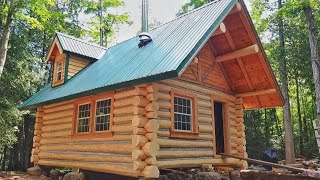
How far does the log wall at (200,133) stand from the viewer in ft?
27.8

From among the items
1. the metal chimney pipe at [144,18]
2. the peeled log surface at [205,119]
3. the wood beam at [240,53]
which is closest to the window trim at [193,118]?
the peeled log surface at [205,119]

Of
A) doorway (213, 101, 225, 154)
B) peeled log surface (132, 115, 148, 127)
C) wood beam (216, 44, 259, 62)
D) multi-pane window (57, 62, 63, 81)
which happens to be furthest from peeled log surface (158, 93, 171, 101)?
multi-pane window (57, 62, 63, 81)

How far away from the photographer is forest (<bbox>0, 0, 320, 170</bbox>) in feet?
53.4

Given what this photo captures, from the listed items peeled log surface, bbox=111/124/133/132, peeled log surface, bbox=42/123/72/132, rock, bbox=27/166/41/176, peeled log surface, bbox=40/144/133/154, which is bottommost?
rock, bbox=27/166/41/176

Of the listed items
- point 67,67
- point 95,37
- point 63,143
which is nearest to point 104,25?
point 95,37

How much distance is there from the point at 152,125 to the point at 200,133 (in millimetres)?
2688

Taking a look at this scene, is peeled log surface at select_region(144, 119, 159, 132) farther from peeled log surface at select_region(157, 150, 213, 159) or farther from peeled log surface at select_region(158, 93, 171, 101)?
peeled log surface at select_region(158, 93, 171, 101)

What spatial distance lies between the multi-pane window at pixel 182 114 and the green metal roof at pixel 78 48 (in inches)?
260

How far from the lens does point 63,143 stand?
11.6 metres

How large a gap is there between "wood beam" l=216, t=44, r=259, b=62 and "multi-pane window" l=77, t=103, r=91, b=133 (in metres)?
5.52

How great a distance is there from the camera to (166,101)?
8836 millimetres

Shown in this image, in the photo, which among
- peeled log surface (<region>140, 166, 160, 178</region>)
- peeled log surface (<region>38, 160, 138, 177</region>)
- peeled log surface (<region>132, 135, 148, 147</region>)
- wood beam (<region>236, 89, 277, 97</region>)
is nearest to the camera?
peeled log surface (<region>140, 166, 160, 178</region>)

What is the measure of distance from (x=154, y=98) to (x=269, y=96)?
666 cm

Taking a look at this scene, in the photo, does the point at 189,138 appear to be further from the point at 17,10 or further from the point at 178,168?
the point at 17,10
